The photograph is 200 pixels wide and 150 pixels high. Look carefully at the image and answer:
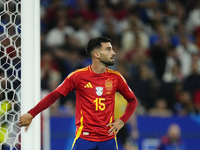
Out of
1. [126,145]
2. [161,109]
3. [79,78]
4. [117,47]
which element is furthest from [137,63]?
[79,78]

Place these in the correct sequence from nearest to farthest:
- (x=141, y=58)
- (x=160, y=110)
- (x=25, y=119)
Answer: (x=25, y=119) < (x=160, y=110) < (x=141, y=58)

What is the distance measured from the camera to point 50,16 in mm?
8273

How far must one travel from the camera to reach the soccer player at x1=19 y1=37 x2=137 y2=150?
351cm

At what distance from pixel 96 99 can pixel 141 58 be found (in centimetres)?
417

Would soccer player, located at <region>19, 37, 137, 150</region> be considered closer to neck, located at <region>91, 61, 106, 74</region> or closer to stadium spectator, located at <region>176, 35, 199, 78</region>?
neck, located at <region>91, 61, 106, 74</region>

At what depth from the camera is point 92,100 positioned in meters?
3.56

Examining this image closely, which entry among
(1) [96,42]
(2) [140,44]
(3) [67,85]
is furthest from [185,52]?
(3) [67,85]

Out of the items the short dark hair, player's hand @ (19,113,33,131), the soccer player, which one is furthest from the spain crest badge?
player's hand @ (19,113,33,131)

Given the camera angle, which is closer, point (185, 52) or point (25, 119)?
point (25, 119)

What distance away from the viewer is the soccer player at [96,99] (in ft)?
11.5

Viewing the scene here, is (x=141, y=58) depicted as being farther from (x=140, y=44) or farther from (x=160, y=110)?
(x=160, y=110)

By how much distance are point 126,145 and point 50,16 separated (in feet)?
11.4

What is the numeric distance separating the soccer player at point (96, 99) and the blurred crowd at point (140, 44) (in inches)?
115

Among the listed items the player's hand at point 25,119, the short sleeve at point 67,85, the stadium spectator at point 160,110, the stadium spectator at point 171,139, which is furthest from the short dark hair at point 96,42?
the stadium spectator at point 171,139
